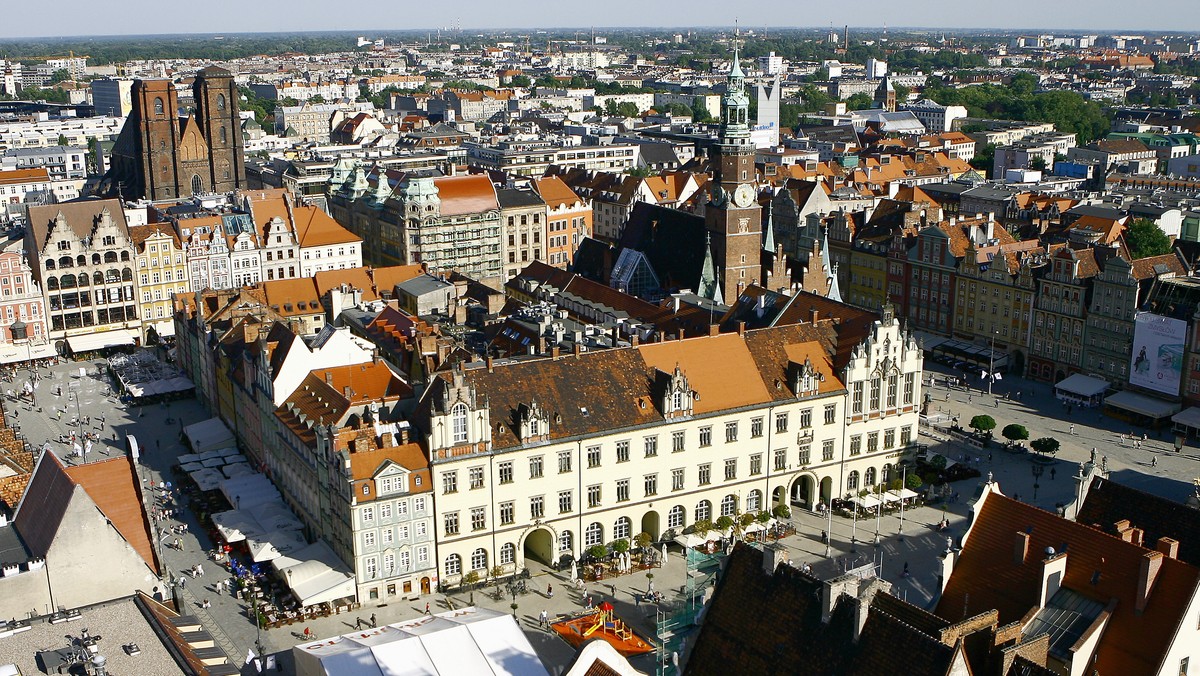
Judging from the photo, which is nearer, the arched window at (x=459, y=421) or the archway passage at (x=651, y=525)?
the arched window at (x=459, y=421)

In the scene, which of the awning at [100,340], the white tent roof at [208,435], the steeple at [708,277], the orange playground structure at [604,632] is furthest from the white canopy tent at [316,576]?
the awning at [100,340]

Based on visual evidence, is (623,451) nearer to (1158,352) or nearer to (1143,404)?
(1143,404)

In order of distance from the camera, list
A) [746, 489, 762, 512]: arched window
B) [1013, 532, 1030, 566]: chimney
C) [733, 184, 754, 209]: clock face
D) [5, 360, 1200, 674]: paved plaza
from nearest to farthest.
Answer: [1013, 532, 1030, 566]: chimney
[5, 360, 1200, 674]: paved plaza
[746, 489, 762, 512]: arched window
[733, 184, 754, 209]: clock face

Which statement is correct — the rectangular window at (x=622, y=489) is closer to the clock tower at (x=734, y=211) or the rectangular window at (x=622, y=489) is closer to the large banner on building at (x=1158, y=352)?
the clock tower at (x=734, y=211)

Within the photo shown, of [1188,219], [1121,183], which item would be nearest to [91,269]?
[1188,219]

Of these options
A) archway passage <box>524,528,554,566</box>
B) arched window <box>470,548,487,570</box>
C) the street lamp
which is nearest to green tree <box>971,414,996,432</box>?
the street lamp

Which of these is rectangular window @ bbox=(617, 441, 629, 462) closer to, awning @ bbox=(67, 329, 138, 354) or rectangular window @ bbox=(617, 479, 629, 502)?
rectangular window @ bbox=(617, 479, 629, 502)
